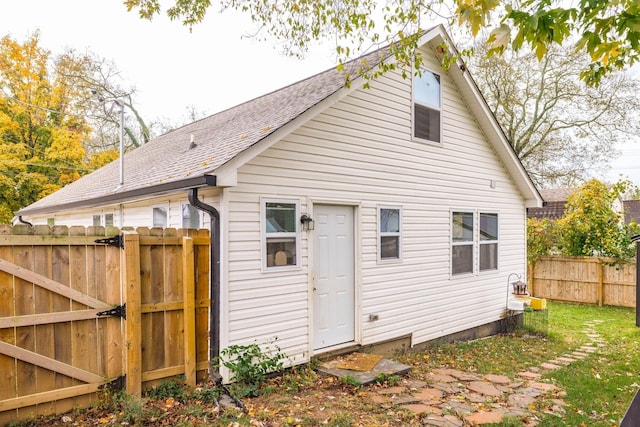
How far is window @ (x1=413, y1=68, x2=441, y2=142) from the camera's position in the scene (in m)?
7.87

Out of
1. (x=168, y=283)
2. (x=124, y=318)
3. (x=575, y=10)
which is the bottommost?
(x=124, y=318)

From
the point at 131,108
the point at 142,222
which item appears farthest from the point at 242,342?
the point at 131,108

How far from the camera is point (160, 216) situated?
6781mm

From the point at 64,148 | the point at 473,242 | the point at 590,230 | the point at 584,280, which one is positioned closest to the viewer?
the point at 473,242

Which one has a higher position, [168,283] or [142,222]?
[142,222]

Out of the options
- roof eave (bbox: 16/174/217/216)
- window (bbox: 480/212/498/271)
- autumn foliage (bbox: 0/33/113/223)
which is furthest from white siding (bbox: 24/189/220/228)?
autumn foliage (bbox: 0/33/113/223)

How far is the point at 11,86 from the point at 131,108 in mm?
7214

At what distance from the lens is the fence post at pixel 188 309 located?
5078 mm

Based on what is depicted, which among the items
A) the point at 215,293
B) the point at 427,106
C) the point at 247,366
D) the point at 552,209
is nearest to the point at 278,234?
the point at 215,293

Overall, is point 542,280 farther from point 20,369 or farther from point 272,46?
point 20,369

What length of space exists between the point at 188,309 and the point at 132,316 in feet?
2.10

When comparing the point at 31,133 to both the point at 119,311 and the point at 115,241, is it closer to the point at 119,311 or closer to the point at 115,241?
the point at 115,241

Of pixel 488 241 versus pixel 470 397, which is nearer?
pixel 470 397

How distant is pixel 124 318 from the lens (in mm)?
4695
